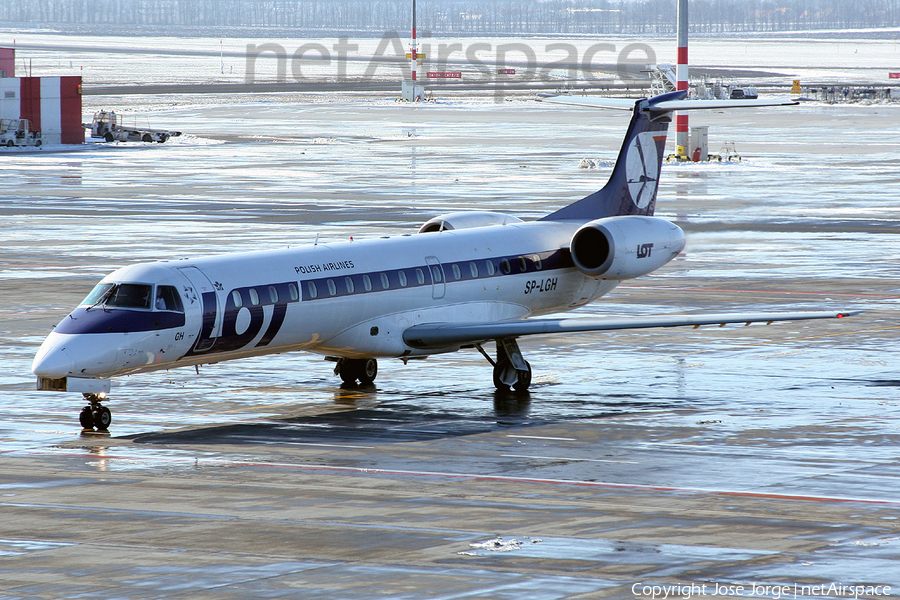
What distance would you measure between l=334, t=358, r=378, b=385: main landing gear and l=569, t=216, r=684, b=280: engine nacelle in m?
4.31

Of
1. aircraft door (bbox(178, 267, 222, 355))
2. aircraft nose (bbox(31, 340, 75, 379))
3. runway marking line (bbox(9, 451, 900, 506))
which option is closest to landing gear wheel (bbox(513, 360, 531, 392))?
aircraft door (bbox(178, 267, 222, 355))

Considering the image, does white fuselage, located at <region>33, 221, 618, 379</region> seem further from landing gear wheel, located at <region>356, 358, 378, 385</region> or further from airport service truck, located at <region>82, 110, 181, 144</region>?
airport service truck, located at <region>82, 110, 181, 144</region>

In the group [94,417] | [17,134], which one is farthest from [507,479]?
[17,134]

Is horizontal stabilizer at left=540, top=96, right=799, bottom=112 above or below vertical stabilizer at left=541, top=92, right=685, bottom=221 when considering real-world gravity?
above

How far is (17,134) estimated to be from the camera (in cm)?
8119

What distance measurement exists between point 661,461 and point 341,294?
20.3 feet

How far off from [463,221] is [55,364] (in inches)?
379

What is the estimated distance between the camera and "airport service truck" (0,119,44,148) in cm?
8119

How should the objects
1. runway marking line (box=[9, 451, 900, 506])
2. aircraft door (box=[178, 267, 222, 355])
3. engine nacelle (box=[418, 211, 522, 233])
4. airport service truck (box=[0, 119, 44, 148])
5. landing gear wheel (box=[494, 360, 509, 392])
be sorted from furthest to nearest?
1. airport service truck (box=[0, 119, 44, 148])
2. engine nacelle (box=[418, 211, 522, 233])
3. landing gear wheel (box=[494, 360, 509, 392])
4. aircraft door (box=[178, 267, 222, 355])
5. runway marking line (box=[9, 451, 900, 506])

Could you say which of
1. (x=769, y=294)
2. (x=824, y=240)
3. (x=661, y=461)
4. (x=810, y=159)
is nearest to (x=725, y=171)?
(x=810, y=159)

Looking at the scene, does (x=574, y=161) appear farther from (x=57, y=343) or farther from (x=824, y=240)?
(x=57, y=343)

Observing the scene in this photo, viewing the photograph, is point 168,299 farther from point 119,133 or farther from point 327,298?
point 119,133

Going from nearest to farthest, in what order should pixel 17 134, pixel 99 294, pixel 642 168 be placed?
1. pixel 99 294
2. pixel 642 168
3. pixel 17 134

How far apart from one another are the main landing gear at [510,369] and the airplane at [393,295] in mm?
23
